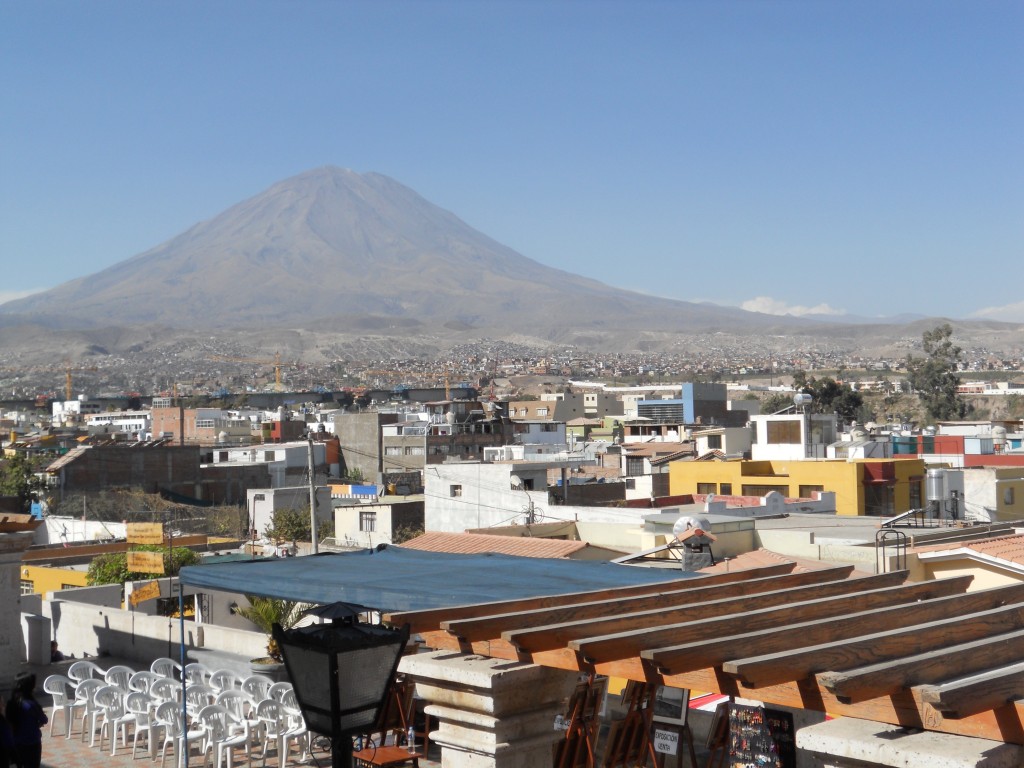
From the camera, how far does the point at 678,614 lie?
505 cm

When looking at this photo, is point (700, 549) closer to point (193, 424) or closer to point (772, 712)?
point (772, 712)

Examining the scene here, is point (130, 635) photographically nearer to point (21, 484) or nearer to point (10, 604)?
point (10, 604)

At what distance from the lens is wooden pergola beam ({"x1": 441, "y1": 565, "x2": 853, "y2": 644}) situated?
478 centimetres

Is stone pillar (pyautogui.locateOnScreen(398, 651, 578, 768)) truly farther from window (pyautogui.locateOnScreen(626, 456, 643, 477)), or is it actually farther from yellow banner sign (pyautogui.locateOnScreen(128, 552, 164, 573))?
window (pyautogui.locateOnScreen(626, 456, 643, 477))

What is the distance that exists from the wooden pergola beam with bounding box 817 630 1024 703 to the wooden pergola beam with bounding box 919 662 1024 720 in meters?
0.13

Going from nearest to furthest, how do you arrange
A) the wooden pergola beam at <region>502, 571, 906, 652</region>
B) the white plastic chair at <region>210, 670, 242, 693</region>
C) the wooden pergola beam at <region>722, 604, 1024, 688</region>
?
1. the wooden pergola beam at <region>722, 604, 1024, 688</region>
2. the wooden pergola beam at <region>502, 571, 906, 652</region>
3. the white plastic chair at <region>210, 670, 242, 693</region>

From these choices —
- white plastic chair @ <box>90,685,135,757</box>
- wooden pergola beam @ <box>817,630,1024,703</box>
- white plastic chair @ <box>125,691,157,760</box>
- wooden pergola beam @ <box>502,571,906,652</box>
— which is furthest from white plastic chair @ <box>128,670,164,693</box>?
wooden pergola beam @ <box>817,630,1024,703</box>

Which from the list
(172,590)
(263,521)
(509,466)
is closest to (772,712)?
(172,590)

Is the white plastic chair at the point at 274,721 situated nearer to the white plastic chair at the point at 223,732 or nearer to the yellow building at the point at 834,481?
the white plastic chair at the point at 223,732

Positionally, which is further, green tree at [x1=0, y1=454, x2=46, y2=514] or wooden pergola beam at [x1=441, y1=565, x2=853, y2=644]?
green tree at [x1=0, y1=454, x2=46, y2=514]

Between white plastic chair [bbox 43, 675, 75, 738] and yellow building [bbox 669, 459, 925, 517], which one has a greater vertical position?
yellow building [bbox 669, 459, 925, 517]

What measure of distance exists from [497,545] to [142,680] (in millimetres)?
5688

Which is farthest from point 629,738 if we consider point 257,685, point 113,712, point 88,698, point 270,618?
point 270,618

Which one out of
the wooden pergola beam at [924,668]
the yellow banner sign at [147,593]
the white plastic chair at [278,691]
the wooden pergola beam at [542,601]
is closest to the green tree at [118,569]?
the yellow banner sign at [147,593]
